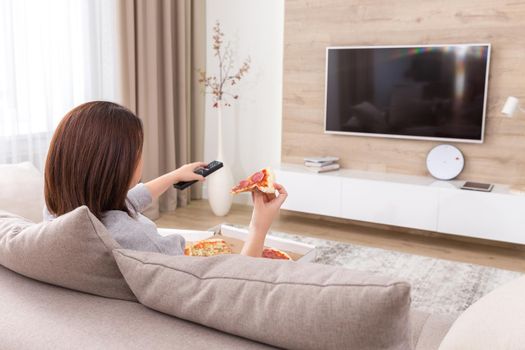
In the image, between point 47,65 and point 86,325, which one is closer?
point 86,325

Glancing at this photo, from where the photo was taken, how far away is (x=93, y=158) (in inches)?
49.9

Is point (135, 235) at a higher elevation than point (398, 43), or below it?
below

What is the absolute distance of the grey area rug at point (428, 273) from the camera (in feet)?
9.41

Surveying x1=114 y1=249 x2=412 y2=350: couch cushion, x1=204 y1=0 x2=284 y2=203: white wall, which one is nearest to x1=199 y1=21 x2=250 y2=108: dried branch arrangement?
x1=204 y1=0 x2=284 y2=203: white wall

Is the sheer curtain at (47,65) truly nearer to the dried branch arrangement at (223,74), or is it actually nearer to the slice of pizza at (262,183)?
the dried branch arrangement at (223,74)

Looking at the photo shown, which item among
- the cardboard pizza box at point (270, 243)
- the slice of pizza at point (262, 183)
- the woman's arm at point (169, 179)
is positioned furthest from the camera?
the cardboard pizza box at point (270, 243)

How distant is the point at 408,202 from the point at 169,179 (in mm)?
2264

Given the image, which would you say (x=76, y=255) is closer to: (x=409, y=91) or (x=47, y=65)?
(x=47, y=65)

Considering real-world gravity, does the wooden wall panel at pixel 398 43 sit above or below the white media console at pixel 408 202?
above

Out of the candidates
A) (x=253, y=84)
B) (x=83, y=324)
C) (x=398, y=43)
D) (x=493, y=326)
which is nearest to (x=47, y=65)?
(x=253, y=84)

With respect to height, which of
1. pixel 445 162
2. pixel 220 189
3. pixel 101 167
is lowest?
pixel 220 189

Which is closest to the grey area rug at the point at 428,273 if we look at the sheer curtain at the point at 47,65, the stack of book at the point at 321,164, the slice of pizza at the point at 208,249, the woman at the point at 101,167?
the stack of book at the point at 321,164

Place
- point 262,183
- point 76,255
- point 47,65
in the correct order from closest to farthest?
1. point 76,255
2. point 262,183
3. point 47,65

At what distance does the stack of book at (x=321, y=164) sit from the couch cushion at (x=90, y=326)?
3239 mm
